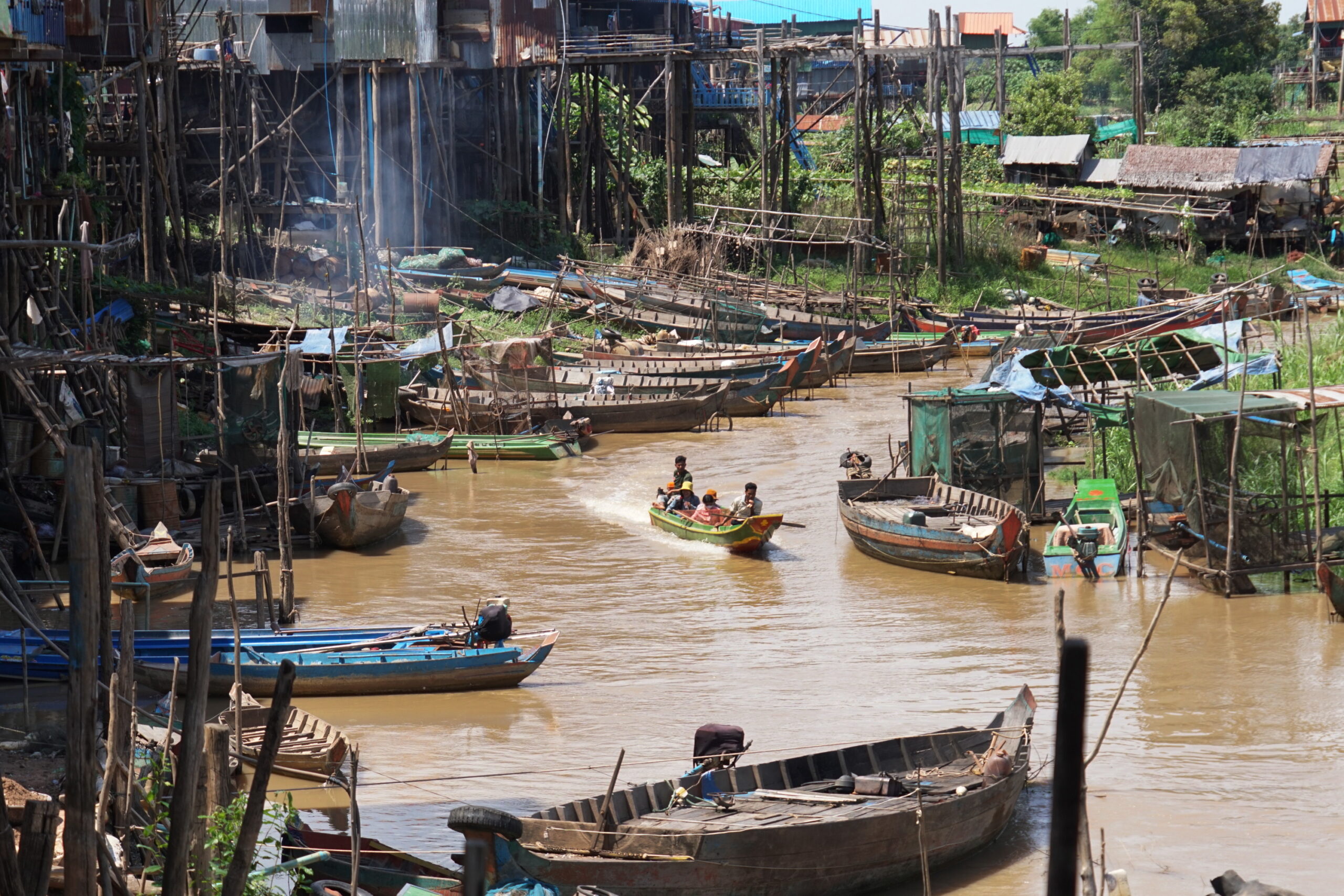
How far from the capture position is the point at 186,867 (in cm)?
484

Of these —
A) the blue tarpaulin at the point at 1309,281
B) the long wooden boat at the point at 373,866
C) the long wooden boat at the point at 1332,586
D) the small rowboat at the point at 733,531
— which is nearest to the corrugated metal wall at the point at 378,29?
the small rowboat at the point at 733,531

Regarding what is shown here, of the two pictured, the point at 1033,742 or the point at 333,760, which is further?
the point at 1033,742

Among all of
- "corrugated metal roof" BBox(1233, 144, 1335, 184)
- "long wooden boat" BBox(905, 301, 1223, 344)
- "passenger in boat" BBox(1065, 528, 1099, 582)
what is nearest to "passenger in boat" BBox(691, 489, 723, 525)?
"passenger in boat" BBox(1065, 528, 1099, 582)

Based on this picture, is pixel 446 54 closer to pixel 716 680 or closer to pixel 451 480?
pixel 451 480

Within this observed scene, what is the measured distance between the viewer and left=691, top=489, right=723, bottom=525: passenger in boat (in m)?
18.0

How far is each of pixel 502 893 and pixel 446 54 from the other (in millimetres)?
28801

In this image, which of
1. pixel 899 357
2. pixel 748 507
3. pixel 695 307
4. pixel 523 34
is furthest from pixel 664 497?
pixel 523 34

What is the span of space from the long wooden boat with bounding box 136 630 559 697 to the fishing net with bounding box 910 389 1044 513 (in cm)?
715

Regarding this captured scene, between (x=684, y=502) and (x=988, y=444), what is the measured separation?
3.88m

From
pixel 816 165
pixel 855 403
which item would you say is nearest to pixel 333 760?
pixel 855 403

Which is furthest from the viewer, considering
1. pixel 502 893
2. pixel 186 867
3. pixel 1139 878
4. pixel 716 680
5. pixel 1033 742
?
pixel 716 680

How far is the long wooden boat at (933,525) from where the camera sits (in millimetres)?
16203

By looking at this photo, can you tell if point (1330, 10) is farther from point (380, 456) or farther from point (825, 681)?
point (825, 681)

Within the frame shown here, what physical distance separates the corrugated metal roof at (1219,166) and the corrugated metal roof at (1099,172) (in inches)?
32.0
